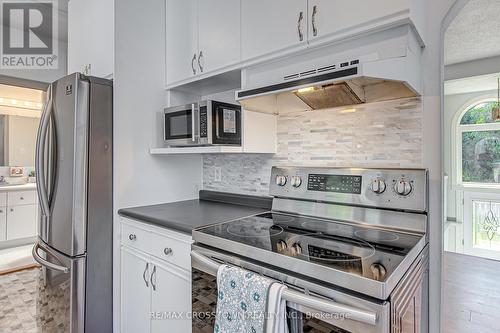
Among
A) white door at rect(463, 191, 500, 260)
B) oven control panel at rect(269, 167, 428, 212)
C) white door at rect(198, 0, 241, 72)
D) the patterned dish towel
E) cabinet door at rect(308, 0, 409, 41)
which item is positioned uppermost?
white door at rect(198, 0, 241, 72)

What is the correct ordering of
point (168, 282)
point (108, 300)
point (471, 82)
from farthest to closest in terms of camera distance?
point (471, 82) → point (108, 300) → point (168, 282)

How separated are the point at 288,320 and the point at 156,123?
1.55 m

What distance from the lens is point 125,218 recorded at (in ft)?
5.75

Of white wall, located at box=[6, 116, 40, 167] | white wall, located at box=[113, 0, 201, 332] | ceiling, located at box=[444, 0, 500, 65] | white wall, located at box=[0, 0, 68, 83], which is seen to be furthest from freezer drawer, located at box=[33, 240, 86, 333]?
white wall, located at box=[6, 116, 40, 167]

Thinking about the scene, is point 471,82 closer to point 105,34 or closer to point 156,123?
point 156,123

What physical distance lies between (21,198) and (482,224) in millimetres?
6289

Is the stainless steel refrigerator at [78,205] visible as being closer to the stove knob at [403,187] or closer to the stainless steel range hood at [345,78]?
the stainless steel range hood at [345,78]

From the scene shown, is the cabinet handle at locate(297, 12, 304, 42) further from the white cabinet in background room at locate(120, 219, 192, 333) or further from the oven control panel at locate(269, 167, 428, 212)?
the white cabinet in background room at locate(120, 219, 192, 333)

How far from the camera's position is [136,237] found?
5.46ft

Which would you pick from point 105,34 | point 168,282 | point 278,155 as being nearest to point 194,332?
point 168,282

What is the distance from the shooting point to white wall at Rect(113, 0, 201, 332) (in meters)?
1.78

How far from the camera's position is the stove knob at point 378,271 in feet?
2.49

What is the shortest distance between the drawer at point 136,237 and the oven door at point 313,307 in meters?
0.55

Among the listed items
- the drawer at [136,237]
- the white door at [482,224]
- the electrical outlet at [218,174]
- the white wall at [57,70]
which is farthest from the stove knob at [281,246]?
the white door at [482,224]
